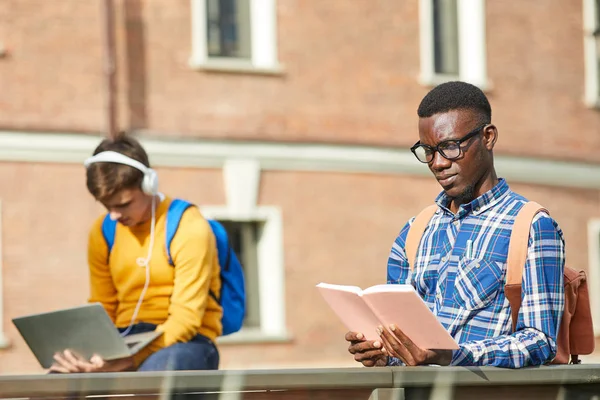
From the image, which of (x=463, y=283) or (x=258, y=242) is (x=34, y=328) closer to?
(x=463, y=283)

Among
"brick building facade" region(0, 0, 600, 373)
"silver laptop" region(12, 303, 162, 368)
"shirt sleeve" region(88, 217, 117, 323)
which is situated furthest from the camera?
"brick building facade" region(0, 0, 600, 373)

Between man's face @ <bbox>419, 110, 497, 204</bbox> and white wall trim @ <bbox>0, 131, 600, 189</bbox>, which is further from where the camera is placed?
white wall trim @ <bbox>0, 131, 600, 189</bbox>

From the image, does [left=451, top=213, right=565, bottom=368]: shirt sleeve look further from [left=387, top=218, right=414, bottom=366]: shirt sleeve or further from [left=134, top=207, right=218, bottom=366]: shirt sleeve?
[left=134, top=207, right=218, bottom=366]: shirt sleeve

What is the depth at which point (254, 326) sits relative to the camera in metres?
14.6

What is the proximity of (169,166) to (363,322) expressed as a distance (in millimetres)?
10580

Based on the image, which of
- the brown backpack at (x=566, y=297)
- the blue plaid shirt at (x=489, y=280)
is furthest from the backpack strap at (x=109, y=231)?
the brown backpack at (x=566, y=297)

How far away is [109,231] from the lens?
16.9 ft

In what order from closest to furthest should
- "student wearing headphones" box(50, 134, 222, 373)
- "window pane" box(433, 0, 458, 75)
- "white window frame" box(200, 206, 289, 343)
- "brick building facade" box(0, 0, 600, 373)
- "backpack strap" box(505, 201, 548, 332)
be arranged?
"backpack strap" box(505, 201, 548, 332) < "student wearing headphones" box(50, 134, 222, 373) < "brick building facade" box(0, 0, 600, 373) < "white window frame" box(200, 206, 289, 343) < "window pane" box(433, 0, 458, 75)

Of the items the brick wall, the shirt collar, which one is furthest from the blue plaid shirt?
the brick wall

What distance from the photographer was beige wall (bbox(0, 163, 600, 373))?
1325 centimetres

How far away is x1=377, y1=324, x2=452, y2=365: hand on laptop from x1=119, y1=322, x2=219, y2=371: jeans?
1362 millimetres

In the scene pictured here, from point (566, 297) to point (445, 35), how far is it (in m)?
12.6

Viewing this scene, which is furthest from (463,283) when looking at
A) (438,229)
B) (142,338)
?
(142,338)

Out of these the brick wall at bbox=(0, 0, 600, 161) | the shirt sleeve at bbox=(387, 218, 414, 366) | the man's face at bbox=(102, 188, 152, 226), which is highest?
the brick wall at bbox=(0, 0, 600, 161)
